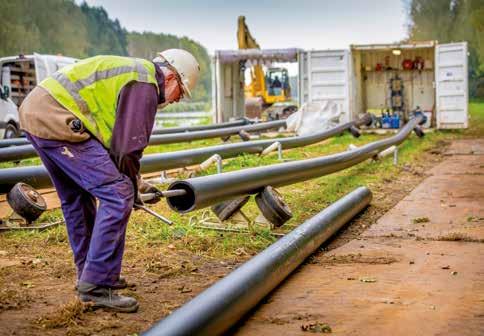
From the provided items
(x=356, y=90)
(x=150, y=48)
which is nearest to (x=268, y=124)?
(x=356, y=90)

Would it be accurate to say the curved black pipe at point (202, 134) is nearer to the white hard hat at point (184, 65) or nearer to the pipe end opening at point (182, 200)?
the pipe end opening at point (182, 200)

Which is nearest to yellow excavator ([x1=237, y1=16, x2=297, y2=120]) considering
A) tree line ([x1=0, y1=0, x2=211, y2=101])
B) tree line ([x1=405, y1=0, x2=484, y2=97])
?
tree line ([x1=0, y1=0, x2=211, y2=101])

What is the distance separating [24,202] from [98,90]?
285 centimetres

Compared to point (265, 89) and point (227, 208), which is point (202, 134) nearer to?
point (227, 208)

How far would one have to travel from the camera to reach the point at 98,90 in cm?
460

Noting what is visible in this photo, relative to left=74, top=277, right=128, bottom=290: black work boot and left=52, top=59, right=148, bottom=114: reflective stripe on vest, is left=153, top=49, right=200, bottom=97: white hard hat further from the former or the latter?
left=74, top=277, right=128, bottom=290: black work boot

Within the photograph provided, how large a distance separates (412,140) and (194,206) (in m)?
15.4

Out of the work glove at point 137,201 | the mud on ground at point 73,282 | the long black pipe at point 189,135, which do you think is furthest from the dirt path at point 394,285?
the long black pipe at point 189,135

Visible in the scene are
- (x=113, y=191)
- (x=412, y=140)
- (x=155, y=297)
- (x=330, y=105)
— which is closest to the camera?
(x=113, y=191)

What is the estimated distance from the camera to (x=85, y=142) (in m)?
4.62

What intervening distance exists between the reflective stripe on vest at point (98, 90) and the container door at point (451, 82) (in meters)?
18.8

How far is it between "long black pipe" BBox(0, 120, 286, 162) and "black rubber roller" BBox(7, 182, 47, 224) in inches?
139

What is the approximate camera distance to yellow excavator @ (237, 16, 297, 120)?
3092 cm

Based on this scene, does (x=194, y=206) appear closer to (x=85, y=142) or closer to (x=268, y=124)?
(x=85, y=142)
